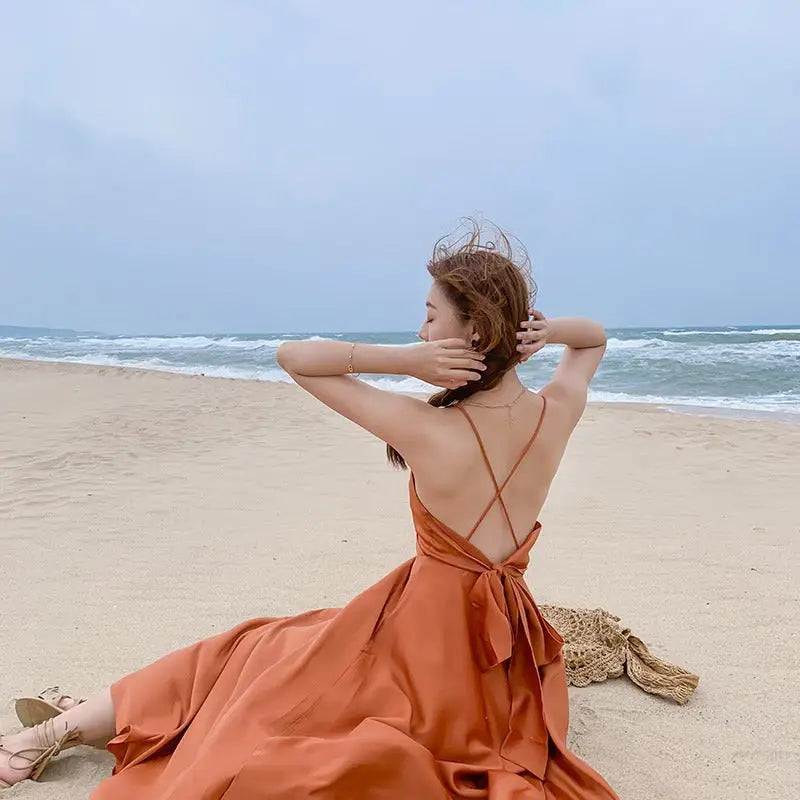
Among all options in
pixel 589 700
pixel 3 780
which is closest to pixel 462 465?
pixel 589 700

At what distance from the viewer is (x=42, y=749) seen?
2.29 meters

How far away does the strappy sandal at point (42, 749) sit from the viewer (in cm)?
227

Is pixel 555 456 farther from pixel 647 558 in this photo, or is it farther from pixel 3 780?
pixel 647 558

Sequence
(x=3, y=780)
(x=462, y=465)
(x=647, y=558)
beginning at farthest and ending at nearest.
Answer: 1. (x=647, y=558)
2. (x=3, y=780)
3. (x=462, y=465)

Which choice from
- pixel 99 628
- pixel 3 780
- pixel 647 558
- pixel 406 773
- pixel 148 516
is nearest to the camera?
pixel 406 773

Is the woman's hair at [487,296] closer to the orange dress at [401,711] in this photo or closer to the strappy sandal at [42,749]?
the orange dress at [401,711]

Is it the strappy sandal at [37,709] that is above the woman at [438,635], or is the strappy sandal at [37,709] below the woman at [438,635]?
below

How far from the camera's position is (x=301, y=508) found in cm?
590

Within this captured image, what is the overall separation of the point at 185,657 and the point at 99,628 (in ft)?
5.13

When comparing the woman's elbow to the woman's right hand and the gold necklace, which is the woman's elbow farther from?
the gold necklace

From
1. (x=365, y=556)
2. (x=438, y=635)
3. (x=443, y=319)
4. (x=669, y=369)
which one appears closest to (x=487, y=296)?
(x=443, y=319)

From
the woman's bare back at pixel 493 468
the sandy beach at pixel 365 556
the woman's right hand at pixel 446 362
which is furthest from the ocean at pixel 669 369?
the woman's right hand at pixel 446 362

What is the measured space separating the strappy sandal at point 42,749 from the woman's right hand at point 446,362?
1610 millimetres

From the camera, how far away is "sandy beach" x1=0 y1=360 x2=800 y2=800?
103 inches
